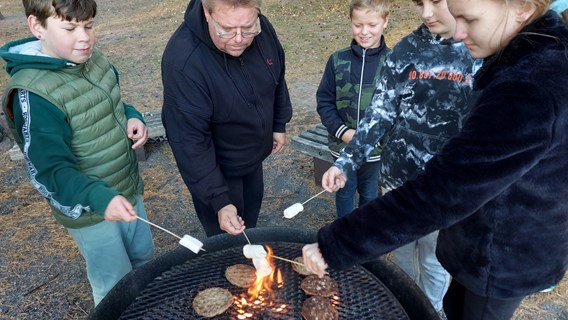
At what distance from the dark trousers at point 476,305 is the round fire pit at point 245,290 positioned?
0.51 ft

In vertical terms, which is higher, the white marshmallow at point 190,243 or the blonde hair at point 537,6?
the blonde hair at point 537,6

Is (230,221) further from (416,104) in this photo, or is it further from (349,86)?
(349,86)

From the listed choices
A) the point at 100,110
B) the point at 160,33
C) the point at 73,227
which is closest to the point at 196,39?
the point at 100,110

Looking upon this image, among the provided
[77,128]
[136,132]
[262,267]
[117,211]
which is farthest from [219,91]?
[262,267]

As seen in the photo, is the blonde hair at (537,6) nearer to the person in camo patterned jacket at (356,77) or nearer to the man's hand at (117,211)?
the man's hand at (117,211)

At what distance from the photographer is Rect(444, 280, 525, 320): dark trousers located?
1720 millimetres

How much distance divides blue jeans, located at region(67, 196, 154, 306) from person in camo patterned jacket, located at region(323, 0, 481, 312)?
133 centimetres

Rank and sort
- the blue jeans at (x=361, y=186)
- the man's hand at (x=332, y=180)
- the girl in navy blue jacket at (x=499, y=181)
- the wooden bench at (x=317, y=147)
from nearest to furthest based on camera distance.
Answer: the girl in navy blue jacket at (x=499, y=181)
the man's hand at (x=332, y=180)
the blue jeans at (x=361, y=186)
the wooden bench at (x=317, y=147)

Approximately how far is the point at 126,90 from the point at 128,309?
602cm

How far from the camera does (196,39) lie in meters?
2.34

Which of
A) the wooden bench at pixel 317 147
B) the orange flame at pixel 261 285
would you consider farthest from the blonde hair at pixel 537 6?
the wooden bench at pixel 317 147

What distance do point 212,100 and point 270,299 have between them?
1140mm

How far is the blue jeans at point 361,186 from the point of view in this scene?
3439 millimetres

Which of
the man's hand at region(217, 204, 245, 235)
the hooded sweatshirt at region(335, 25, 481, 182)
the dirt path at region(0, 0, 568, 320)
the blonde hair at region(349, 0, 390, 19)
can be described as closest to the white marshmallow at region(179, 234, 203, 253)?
the man's hand at region(217, 204, 245, 235)
